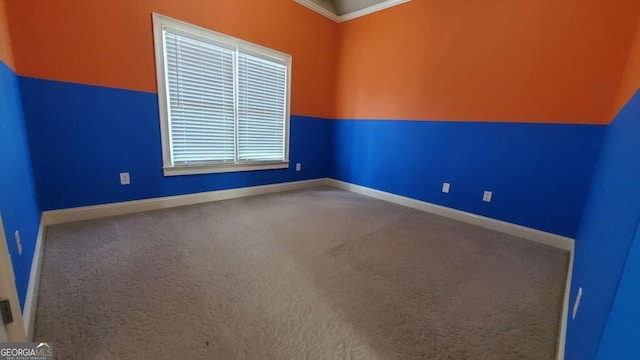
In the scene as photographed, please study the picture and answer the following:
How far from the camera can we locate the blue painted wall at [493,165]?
90.7 inches

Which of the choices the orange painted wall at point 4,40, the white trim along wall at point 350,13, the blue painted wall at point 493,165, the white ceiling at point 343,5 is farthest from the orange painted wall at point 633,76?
the orange painted wall at point 4,40

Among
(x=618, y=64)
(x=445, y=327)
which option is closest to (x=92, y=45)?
(x=445, y=327)

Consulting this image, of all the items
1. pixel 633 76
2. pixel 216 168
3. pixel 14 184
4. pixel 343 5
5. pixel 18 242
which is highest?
pixel 343 5

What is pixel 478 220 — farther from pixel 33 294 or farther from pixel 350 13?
pixel 33 294

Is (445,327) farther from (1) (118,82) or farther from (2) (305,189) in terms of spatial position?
(1) (118,82)

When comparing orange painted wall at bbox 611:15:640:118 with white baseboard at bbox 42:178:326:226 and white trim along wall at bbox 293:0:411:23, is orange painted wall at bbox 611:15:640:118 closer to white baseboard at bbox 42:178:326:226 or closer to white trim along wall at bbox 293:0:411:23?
white trim along wall at bbox 293:0:411:23

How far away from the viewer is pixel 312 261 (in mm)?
1857

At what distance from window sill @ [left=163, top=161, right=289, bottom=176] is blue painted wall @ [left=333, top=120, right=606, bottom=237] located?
143 cm

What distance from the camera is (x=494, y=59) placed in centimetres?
262

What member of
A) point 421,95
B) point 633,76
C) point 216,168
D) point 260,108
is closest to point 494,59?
point 421,95

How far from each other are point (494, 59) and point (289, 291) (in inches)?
121

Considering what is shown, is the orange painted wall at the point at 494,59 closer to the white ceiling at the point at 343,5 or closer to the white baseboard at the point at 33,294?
the white ceiling at the point at 343,5

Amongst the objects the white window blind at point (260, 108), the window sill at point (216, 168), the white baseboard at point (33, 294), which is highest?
the white window blind at point (260, 108)

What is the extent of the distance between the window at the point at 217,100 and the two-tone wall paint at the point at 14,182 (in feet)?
3.49
